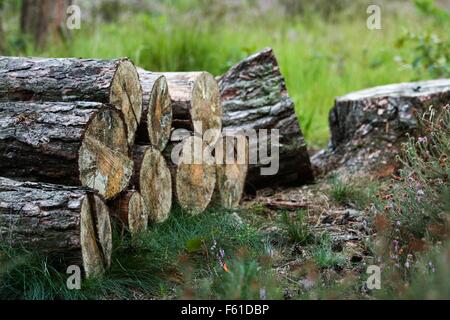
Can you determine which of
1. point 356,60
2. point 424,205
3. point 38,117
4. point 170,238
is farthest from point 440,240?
point 356,60

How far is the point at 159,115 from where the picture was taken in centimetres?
386

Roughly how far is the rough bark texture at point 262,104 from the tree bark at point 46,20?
351cm

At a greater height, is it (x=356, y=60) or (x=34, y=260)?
(x=356, y=60)

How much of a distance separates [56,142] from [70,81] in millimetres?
432

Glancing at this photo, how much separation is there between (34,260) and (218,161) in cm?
165

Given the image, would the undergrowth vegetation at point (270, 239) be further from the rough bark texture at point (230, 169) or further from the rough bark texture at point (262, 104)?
the rough bark texture at point (262, 104)

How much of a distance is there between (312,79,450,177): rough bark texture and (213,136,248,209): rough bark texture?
887 mm

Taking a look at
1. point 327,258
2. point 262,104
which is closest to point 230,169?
point 262,104

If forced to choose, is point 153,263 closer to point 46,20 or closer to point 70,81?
point 70,81

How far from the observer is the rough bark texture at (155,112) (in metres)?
3.73

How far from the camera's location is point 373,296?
2.71 meters

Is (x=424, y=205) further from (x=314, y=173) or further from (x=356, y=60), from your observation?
(x=356, y=60)

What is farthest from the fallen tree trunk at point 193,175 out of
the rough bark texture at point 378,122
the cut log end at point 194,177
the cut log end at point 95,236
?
the rough bark texture at point 378,122

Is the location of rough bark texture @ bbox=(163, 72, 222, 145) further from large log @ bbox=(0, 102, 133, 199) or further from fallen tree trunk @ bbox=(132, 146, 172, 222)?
large log @ bbox=(0, 102, 133, 199)
